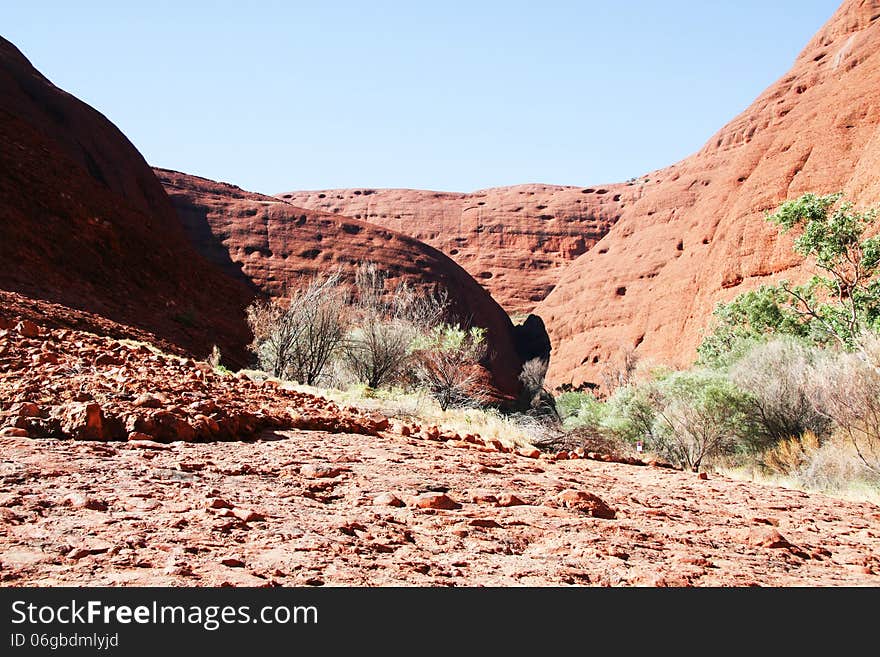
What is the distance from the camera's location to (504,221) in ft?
219

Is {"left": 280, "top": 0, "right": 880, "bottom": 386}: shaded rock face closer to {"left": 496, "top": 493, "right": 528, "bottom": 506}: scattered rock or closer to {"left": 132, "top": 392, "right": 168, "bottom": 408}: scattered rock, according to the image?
{"left": 496, "top": 493, "right": 528, "bottom": 506}: scattered rock

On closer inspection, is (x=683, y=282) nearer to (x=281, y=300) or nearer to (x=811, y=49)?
(x=811, y=49)

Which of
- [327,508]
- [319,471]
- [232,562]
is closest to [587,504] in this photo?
[327,508]

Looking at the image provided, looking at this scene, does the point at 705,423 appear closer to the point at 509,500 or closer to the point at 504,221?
the point at 509,500

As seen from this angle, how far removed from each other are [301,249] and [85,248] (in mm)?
18438

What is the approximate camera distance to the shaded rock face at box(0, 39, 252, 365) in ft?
50.4

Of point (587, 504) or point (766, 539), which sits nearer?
point (766, 539)

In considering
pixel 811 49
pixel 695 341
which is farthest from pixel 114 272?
pixel 811 49

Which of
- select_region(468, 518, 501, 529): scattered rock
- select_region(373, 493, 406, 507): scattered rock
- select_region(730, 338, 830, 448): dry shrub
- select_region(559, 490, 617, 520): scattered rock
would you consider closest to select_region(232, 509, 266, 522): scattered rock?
select_region(373, 493, 406, 507): scattered rock

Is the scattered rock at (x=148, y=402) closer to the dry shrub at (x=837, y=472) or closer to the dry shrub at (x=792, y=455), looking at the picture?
the dry shrub at (x=837, y=472)

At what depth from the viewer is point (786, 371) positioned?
1265 cm

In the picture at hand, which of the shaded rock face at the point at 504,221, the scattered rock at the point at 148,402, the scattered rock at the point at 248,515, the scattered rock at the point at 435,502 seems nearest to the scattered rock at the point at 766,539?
the scattered rock at the point at 435,502

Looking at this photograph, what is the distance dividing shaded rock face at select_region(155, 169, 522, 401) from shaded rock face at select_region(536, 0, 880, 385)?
8.12m

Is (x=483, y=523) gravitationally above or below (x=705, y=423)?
above
